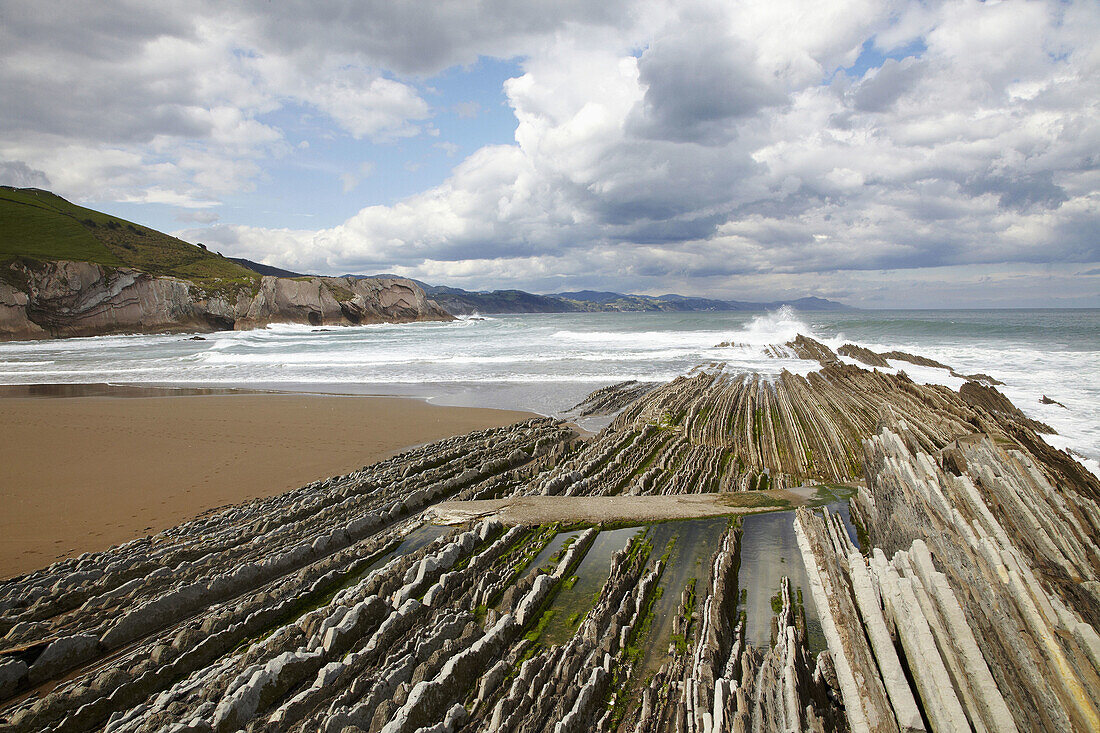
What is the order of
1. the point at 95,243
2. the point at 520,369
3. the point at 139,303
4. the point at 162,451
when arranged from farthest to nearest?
the point at 95,243 → the point at 139,303 → the point at 520,369 → the point at 162,451

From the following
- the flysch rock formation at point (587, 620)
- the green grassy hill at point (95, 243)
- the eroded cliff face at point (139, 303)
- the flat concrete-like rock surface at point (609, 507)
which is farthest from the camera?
the green grassy hill at point (95, 243)

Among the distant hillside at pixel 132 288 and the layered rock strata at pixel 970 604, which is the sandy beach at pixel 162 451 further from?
the distant hillside at pixel 132 288

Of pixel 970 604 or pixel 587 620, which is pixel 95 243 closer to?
pixel 587 620

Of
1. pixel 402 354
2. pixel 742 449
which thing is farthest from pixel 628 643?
pixel 402 354

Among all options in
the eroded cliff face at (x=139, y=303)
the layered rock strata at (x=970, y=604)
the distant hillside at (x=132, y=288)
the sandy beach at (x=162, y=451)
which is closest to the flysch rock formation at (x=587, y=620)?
the layered rock strata at (x=970, y=604)

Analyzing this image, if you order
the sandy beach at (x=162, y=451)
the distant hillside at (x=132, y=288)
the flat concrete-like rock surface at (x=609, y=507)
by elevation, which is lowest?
the sandy beach at (x=162, y=451)

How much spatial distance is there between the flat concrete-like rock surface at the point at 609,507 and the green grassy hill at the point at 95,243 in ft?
251

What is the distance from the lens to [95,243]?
74.6 m

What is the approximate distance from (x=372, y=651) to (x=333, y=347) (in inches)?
1469

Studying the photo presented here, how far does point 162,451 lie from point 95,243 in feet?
302

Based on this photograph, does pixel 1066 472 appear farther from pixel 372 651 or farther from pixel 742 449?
pixel 372 651

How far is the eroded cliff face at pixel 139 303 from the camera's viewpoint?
171 feet

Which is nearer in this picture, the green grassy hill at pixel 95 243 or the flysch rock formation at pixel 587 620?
the flysch rock formation at pixel 587 620

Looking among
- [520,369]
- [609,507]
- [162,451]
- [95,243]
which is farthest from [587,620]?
[95,243]
